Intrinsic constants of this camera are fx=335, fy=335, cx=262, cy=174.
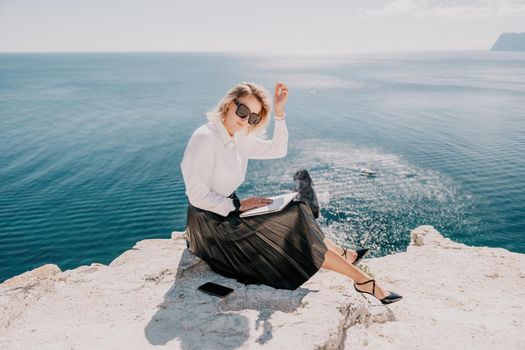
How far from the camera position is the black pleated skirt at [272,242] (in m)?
4.97

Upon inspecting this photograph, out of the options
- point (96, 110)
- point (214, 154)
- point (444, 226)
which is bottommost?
point (444, 226)

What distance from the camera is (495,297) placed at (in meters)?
8.32

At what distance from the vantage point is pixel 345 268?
527 centimetres

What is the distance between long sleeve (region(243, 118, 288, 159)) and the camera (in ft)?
18.8

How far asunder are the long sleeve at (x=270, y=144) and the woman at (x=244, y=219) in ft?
1.21

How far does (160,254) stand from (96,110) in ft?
232

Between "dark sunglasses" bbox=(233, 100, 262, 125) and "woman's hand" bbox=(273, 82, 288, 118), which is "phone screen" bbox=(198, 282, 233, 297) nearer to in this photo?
"dark sunglasses" bbox=(233, 100, 262, 125)

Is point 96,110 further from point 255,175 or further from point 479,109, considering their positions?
point 479,109

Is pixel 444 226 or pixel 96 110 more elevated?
pixel 96 110

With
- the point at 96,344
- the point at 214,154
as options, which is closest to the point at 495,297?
the point at 214,154

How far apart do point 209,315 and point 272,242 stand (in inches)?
53.3

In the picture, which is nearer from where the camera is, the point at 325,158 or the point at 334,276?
the point at 334,276

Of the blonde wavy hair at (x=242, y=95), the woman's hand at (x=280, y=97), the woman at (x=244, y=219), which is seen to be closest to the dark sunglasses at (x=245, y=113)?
the woman at (x=244, y=219)

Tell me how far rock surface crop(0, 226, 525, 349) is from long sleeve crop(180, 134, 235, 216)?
1.47 m
